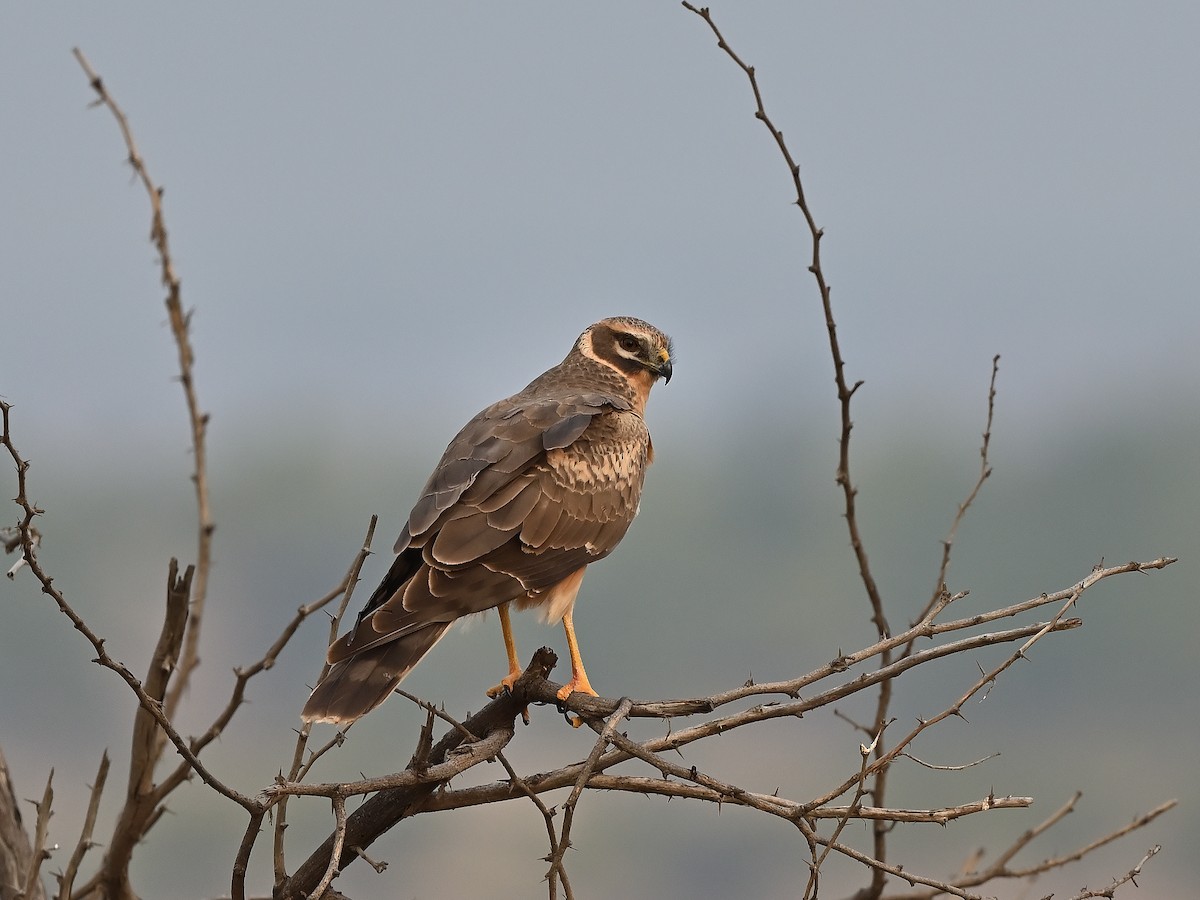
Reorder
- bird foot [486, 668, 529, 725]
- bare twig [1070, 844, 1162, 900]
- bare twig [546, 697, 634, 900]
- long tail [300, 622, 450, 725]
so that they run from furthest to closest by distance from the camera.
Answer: bird foot [486, 668, 529, 725]
long tail [300, 622, 450, 725]
bare twig [1070, 844, 1162, 900]
bare twig [546, 697, 634, 900]

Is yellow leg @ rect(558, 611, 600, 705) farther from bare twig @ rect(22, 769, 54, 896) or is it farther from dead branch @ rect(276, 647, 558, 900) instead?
bare twig @ rect(22, 769, 54, 896)

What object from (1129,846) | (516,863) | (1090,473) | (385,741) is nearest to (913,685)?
(1129,846)

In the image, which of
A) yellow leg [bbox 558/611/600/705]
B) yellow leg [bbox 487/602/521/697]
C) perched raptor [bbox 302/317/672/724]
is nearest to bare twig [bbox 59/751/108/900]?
perched raptor [bbox 302/317/672/724]

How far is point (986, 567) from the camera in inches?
3888

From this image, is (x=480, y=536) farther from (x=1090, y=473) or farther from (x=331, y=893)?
(x=1090, y=473)

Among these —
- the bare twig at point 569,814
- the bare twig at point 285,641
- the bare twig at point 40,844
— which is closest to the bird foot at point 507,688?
the bare twig at point 285,641

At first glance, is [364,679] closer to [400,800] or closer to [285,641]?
[285,641]

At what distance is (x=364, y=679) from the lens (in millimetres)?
5250

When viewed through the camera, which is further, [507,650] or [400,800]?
[507,650]

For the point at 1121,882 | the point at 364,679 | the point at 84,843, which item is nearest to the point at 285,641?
the point at 364,679

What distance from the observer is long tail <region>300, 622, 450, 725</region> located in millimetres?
5074

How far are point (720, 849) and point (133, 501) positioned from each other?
249 ft

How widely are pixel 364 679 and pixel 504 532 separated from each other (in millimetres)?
1083

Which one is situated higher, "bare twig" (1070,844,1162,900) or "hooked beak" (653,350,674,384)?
"hooked beak" (653,350,674,384)
